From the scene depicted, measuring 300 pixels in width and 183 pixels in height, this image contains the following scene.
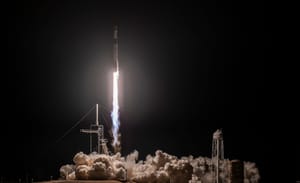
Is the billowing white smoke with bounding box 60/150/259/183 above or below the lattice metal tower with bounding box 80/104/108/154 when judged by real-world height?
below

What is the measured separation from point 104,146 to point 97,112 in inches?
94.1

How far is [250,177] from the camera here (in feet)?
156

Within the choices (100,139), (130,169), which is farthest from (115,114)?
(130,169)

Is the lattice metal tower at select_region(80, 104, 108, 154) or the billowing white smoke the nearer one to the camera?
the billowing white smoke

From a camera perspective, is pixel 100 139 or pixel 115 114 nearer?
pixel 100 139

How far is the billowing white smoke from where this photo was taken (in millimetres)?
39000

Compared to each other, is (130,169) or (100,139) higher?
(100,139)

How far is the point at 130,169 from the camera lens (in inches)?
1679

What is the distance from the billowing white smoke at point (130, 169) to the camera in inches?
1535

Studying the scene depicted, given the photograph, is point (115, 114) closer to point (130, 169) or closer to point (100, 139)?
point (100, 139)

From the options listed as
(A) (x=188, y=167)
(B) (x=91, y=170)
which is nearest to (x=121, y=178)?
(B) (x=91, y=170)

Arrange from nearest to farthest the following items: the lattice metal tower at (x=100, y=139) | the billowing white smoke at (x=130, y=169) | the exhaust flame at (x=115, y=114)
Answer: the billowing white smoke at (x=130, y=169), the lattice metal tower at (x=100, y=139), the exhaust flame at (x=115, y=114)

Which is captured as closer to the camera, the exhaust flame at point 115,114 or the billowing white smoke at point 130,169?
the billowing white smoke at point 130,169

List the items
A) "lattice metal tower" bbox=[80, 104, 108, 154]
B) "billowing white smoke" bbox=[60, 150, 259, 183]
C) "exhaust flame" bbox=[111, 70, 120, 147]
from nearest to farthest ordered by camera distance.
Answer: "billowing white smoke" bbox=[60, 150, 259, 183] → "lattice metal tower" bbox=[80, 104, 108, 154] → "exhaust flame" bbox=[111, 70, 120, 147]
